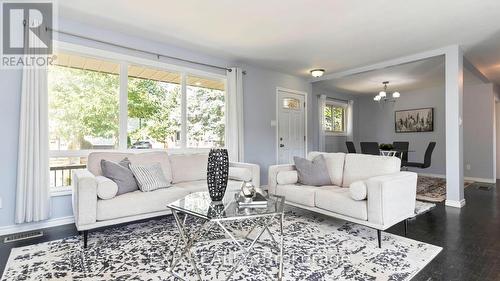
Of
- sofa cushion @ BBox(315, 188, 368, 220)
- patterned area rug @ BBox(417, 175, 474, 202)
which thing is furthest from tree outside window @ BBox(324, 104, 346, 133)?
sofa cushion @ BBox(315, 188, 368, 220)

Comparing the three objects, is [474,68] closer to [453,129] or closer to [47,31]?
[453,129]

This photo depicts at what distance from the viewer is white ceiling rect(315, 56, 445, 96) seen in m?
5.14

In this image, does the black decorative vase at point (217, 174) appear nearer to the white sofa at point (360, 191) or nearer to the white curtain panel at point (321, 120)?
the white sofa at point (360, 191)

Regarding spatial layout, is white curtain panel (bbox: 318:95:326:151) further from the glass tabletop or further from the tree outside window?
the glass tabletop

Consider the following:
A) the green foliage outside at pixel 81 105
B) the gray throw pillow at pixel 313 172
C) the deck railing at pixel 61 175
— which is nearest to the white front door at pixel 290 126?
the gray throw pillow at pixel 313 172

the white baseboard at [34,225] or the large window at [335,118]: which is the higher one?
the large window at [335,118]

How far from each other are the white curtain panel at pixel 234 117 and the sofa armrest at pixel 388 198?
2544 mm

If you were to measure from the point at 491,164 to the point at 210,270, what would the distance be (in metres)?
7.30

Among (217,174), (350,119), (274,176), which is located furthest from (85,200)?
(350,119)

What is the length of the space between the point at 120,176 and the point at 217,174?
4.18 ft

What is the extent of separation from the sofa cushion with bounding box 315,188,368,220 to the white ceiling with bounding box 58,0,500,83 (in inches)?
80.1

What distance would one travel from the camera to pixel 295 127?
607 cm

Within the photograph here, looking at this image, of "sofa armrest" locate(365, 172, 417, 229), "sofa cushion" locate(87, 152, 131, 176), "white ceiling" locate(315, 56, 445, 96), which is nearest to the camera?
"sofa armrest" locate(365, 172, 417, 229)

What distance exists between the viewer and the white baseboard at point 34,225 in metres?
2.78
